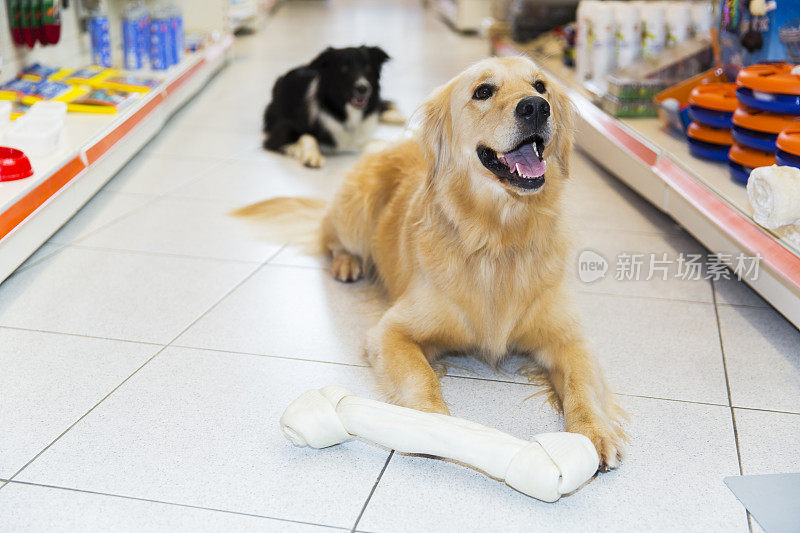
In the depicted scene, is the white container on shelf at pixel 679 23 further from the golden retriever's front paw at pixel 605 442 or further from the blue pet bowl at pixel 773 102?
the golden retriever's front paw at pixel 605 442

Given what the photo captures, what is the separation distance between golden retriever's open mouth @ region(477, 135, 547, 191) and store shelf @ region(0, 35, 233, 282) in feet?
4.99

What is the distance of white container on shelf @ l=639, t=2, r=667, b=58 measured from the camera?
Answer: 426 cm

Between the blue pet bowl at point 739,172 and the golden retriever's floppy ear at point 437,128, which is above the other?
the golden retriever's floppy ear at point 437,128

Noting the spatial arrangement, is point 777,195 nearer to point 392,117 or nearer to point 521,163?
point 521,163

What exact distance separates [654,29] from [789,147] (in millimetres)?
2138

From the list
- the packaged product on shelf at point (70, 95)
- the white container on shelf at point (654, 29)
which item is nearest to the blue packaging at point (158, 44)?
the packaged product on shelf at point (70, 95)

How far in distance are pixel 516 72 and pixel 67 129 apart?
219 cm

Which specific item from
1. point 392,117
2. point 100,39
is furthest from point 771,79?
point 100,39

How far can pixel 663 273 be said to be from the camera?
2914 mm

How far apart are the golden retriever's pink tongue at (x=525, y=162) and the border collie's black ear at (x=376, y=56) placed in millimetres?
2632

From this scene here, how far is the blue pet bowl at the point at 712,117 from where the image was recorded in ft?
9.98

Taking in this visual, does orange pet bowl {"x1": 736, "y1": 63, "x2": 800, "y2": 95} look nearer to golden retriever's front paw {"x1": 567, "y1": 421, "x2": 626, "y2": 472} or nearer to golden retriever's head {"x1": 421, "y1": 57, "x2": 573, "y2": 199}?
golden retriever's head {"x1": 421, "y1": 57, "x2": 573, "y2": 199}

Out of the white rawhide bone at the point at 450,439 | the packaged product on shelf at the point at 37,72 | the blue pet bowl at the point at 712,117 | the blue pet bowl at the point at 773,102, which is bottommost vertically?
the white rawhide bone at the point at 450,439

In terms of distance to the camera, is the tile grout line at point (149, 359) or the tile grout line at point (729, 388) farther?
the tile grout line at point (149, 359)
